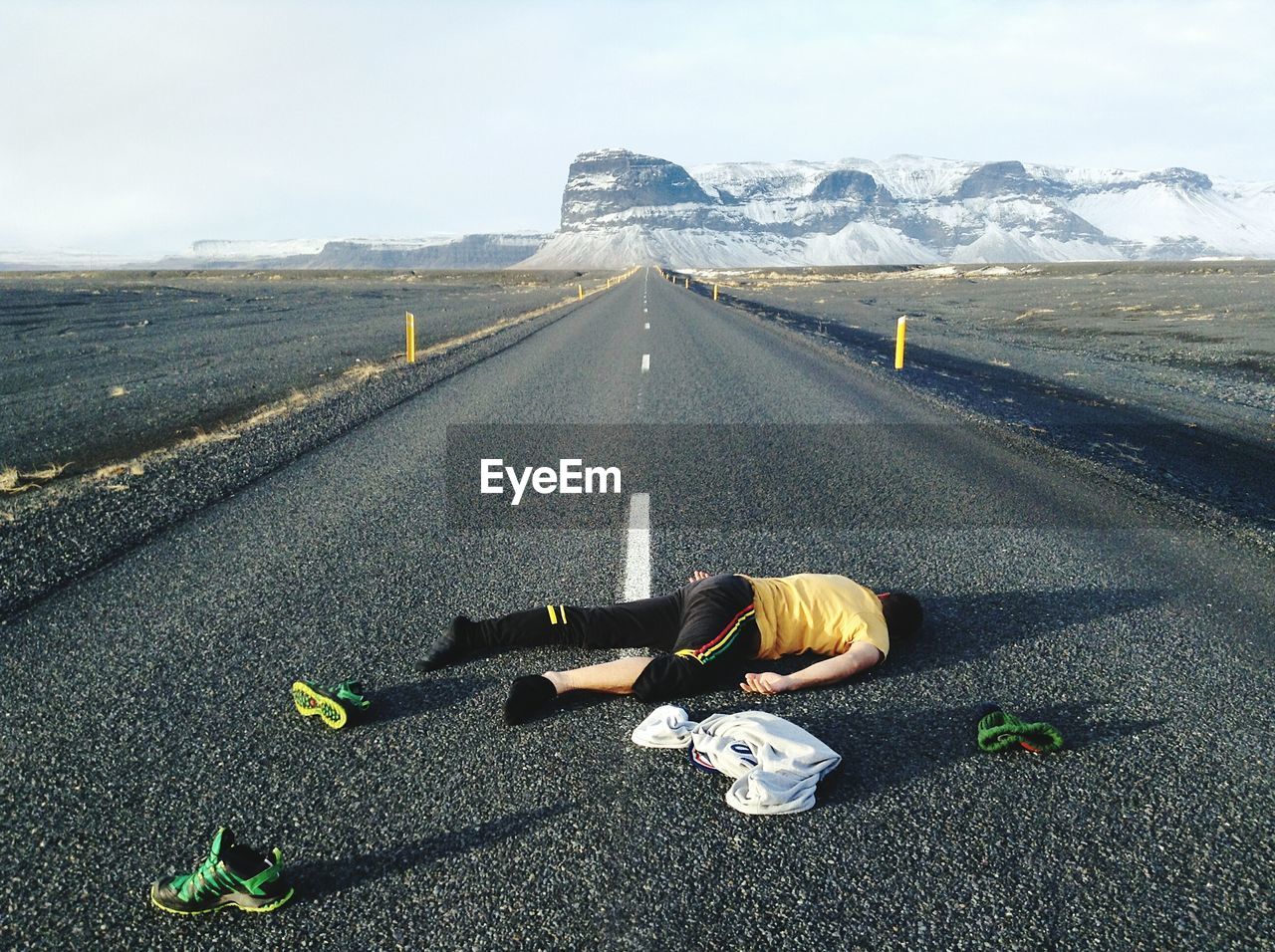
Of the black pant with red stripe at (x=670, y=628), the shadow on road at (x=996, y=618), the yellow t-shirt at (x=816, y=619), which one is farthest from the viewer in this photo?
the shadow on road at (x=996, y=618)

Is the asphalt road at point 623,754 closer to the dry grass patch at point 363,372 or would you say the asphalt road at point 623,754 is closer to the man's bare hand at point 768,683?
the man's bare hand at point 768,683

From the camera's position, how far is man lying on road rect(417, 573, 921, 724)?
3535mm

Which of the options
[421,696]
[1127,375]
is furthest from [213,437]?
[1127,375]

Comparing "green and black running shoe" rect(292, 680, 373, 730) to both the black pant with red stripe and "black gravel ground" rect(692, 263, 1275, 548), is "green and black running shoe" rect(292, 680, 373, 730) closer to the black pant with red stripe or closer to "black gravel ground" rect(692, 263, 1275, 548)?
the black pant with red stripe

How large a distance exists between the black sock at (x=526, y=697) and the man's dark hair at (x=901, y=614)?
1774mm

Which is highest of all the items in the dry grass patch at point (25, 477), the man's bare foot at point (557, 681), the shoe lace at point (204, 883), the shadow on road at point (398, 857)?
the dry grass patch at point (25, 477)

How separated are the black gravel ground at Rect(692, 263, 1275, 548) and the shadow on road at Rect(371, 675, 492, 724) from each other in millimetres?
5777

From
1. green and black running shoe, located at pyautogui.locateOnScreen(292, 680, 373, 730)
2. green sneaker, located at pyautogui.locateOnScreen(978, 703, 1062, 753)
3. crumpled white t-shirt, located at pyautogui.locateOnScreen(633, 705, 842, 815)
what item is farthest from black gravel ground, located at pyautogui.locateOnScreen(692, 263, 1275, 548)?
green and black running shoe, located at pyautogui.locateOnScreen(292, 680, 373, 730)

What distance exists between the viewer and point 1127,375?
15.3 metres

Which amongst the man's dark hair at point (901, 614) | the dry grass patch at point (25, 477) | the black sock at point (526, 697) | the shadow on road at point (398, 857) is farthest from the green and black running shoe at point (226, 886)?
the dry grass patch at point (25, 477)

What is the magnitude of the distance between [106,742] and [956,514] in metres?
5.65

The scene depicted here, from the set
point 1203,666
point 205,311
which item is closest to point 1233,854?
point 1203,666

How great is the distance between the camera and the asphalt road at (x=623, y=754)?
2.38 m

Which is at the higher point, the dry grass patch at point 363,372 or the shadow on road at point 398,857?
the dry grass patch at point 363,372
